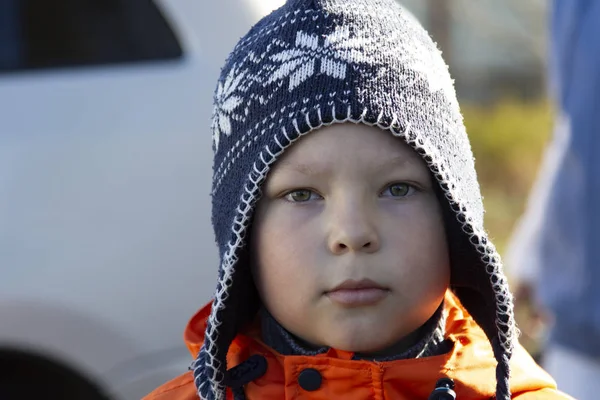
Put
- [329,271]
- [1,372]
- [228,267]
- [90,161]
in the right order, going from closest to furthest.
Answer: [329,271], [228,267], [90,161], [1,372]

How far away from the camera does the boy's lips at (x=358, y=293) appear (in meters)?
2.03

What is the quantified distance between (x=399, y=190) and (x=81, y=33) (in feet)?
4.95

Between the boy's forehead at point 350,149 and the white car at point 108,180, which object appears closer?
the boy's forehead at point 350,149

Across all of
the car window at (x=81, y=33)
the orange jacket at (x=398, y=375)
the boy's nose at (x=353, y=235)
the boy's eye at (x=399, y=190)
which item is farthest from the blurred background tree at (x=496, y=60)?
the boy's nose at (x=353, y=235)

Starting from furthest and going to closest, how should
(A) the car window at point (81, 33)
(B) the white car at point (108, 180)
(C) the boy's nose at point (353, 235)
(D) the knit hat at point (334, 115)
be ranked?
(A) the car window at point (81, 33), (B) the white car at point (108, 180), (D) the knit hat at point (334, 115), (C) the boy's nose at point (353, 235)

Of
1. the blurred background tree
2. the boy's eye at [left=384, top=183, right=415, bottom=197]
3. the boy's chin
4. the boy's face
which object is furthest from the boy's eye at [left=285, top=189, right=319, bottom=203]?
the blurred background tree

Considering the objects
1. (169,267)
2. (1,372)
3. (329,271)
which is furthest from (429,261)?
(1,372)

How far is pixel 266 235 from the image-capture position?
2154 millimetres

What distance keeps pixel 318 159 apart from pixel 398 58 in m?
0.28

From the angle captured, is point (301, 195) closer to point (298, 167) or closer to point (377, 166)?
point (298, 167)

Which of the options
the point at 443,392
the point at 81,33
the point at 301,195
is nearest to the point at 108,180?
the point at 81,33

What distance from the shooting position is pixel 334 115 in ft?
6.75

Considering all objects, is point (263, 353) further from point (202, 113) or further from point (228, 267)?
point (202, 113)

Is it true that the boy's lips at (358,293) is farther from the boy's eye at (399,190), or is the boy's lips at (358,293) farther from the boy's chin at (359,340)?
the boy's eye at (399,190)
